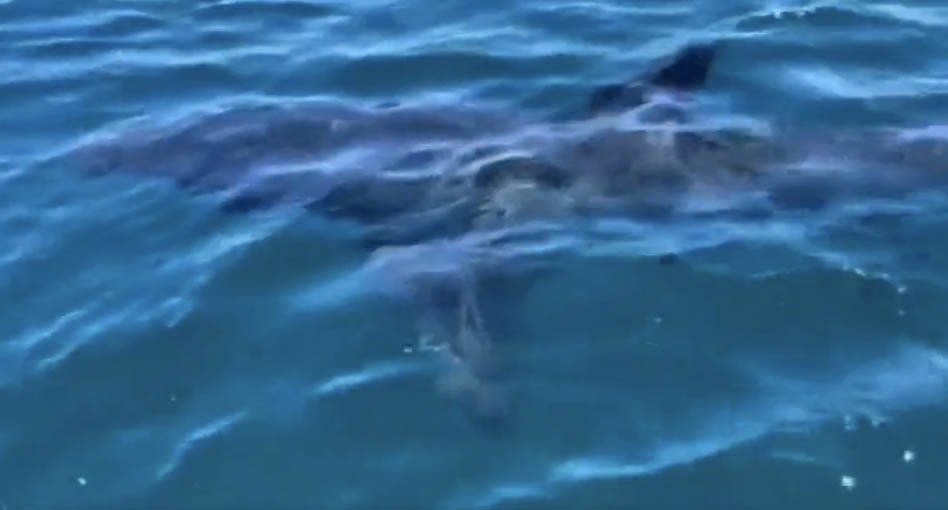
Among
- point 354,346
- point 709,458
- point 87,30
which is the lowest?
point 709,458

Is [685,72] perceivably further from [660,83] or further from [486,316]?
[486,316]

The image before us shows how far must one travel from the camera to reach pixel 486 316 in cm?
1207

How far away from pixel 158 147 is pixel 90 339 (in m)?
3.32

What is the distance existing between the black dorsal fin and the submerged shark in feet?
0.05

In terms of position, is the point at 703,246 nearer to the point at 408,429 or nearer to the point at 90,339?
the point at 408,429

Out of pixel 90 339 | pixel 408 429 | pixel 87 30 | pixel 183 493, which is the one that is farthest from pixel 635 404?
pixel 87 30

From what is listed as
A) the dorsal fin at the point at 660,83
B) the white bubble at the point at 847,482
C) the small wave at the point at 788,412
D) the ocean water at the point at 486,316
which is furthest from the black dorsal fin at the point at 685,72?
the white bubble at the point at 847,482

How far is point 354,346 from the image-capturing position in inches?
467

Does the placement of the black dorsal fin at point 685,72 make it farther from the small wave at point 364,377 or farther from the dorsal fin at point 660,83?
the small wave at point 364,377

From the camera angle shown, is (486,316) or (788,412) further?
(486,316)

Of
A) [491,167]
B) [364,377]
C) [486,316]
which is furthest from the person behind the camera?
[491,167]

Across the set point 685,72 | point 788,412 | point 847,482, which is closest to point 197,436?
point 788,412

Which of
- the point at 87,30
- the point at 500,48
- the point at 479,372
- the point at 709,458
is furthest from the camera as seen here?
the point at 87,30

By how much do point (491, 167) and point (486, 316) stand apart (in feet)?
7.38
